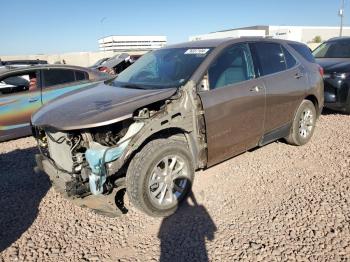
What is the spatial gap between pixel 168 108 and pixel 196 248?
141cm

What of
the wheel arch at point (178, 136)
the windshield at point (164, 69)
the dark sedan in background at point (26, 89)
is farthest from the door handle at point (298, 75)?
the dark sedan in background at point (26, 89)

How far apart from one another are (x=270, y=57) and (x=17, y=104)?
15.1 feet

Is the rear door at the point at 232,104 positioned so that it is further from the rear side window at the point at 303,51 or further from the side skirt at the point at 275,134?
the rear side window at the point at 303,51

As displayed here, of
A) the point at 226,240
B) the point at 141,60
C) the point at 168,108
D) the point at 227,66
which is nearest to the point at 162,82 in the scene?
the point at 168,108

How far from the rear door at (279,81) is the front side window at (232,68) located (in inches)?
7.6

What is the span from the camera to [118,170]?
3.18m

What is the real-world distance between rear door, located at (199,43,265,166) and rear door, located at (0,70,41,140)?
4034mm

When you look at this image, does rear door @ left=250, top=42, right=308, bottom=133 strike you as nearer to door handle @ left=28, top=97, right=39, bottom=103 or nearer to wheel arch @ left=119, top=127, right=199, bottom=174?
wheel arch @ left=119, top=127, right=199, bottom=174

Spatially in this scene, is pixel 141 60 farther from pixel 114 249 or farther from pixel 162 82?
pixel 114 249

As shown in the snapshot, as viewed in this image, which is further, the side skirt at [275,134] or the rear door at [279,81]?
the side skirt at [275,134]

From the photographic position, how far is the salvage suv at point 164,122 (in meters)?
3.19

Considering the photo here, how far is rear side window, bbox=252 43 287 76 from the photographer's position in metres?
4.47

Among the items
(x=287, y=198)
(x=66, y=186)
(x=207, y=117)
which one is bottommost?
(x=287, y=198)

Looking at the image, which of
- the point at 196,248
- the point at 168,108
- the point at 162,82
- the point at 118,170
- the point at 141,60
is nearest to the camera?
the point at 196,248
